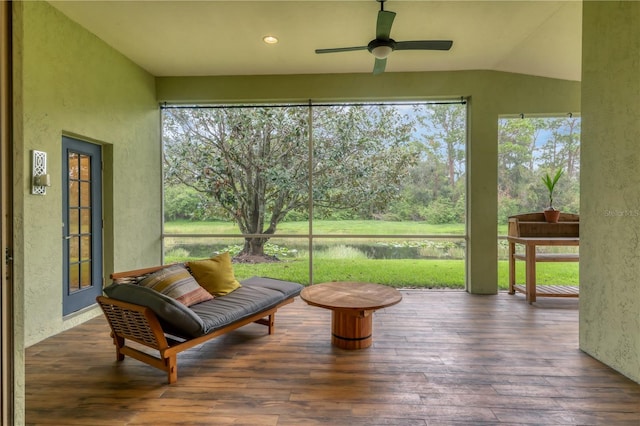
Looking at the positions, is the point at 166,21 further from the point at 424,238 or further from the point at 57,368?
the point at 424,238

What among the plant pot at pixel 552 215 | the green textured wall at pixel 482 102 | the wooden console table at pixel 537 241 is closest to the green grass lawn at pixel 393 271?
the green textured wall at pixel 482 102

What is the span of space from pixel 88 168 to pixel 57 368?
225 centimetres

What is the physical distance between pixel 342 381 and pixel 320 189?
3059 mm

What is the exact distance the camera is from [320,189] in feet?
15.9

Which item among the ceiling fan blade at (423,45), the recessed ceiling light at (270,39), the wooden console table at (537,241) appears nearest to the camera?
the ceiling fan blade at (423,45)

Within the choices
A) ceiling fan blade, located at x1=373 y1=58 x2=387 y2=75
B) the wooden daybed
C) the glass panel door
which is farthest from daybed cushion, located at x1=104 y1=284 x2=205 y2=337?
ceiling fan blade, located at x1=373 y1=58 x2=387 y2=75

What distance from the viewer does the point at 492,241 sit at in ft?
14.5

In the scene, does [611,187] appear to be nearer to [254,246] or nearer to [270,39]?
[270,39]

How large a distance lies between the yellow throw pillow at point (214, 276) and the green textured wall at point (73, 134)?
4.20 feet

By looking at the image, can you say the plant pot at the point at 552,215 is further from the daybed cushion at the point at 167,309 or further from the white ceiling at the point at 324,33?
the daybed cushion at the point at 167,309

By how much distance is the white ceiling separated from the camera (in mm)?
3016

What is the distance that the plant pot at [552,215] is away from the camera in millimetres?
4191

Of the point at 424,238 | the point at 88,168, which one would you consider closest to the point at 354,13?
the point at 424,238

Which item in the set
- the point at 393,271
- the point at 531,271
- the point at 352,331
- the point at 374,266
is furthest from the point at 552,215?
the point at 352,331
